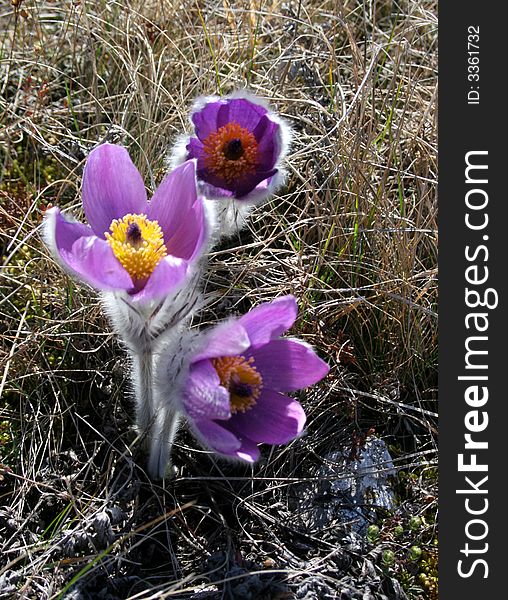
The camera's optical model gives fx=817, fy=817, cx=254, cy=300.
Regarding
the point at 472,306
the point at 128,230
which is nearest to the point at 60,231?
the point at 128,230

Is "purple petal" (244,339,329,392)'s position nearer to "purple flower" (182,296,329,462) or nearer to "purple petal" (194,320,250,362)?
"purple flower" (182,296,329,462)

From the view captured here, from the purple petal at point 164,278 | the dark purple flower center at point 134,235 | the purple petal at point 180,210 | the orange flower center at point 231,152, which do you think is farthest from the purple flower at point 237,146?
the purple petal at point 164,278

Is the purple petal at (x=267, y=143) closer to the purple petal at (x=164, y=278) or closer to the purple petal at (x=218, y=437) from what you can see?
the purple petal at (x=164, y=278)

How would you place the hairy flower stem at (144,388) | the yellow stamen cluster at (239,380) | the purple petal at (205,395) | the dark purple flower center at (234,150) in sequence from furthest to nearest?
the dark purple flower center at (234,150) → the hairy flower stem at (144,388) → the yellow stamen cluster at (239,380) → the purple petal at (205,395)

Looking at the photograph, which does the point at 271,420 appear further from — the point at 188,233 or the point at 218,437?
the point at 188,233

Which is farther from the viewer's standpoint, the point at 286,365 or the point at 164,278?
the point at 286,365

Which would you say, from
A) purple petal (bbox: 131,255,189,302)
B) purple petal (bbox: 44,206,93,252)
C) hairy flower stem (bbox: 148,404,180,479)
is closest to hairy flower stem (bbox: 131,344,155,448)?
hairy flower stem (bbox: 148,404,180,479)
